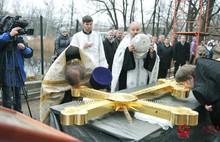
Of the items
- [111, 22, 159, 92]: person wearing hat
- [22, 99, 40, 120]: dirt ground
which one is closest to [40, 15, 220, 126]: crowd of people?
[111, 22, 159, 92]: person wearing hat

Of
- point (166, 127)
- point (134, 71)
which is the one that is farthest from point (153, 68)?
point (166, 127)

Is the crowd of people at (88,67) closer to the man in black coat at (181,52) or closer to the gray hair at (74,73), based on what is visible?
the gray hair at (74,73)

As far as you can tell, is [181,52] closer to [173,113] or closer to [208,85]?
[208,85]

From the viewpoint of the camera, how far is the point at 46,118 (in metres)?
2.04

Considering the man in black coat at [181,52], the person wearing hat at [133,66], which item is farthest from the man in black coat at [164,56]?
the person wearing hat at [133,66]

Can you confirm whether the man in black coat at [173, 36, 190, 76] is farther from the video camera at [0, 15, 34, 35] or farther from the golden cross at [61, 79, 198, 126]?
the golden cross at [61, 79, 198, 126]

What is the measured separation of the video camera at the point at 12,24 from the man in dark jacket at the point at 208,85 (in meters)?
2.21

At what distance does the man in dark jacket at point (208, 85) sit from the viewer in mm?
1747

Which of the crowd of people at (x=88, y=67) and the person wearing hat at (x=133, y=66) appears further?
Answer: the person wearing hat at (x=133, y=66)

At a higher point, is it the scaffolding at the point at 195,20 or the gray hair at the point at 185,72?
the scaffolding at the point at 195,20

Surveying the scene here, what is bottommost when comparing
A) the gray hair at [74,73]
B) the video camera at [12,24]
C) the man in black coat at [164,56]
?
the man in black coat at [164,56]

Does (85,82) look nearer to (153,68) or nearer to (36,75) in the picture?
(153,68)

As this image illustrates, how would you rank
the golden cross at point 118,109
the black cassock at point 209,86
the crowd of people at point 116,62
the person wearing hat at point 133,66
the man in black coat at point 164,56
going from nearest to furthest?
the golden cross at point 118,109
the black cassock at point 209,86
the crowd of people at point 116,62
the person wearing hat at point 133,66
the man in black coat at point 164,56

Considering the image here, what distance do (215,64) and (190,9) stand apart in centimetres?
1724
